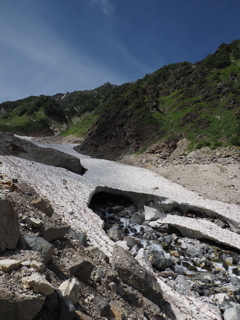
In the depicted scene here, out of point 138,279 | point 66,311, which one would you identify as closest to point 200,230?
point 138,279

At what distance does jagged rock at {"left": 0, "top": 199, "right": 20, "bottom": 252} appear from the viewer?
164 inches

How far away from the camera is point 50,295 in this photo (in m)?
3.52

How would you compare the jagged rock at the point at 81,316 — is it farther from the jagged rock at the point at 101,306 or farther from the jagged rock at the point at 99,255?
the jagged rock at the point at 99,255

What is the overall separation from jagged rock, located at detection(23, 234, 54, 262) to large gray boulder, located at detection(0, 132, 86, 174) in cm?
1459

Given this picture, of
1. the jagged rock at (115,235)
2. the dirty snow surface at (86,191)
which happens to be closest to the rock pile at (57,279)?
the dirty snow surface at (86,191)

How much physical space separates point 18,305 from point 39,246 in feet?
6.28

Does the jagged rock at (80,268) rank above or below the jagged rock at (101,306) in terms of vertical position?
above

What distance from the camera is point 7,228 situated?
431cm

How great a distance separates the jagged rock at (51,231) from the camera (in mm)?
5953

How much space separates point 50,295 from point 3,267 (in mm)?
943

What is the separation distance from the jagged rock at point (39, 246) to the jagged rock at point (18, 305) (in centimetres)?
158

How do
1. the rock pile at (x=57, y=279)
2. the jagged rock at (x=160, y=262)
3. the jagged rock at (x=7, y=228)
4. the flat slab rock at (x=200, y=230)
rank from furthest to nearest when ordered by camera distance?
the flat slab rock at (x=200, y=230) → the jagged rock at (x=160, y=262) → the jagged rock at (x=7, y=228) → the rock pile at (x=57, y=279)

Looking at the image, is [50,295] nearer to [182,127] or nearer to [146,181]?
[146,181]

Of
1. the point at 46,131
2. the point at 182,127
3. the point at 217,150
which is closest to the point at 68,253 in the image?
the point at 217,150
